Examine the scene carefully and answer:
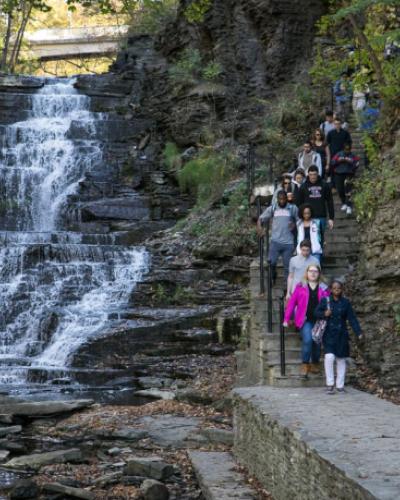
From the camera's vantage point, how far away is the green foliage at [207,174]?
2478cm

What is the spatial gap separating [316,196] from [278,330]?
2.47m

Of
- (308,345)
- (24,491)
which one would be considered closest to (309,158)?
(308,345)

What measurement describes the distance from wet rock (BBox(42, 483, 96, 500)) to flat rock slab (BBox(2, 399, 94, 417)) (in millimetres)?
3999

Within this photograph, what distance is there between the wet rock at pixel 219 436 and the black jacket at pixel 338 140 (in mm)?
6768

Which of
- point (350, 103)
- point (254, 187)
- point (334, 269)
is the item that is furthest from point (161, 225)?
point (334, 269)

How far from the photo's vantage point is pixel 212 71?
96.1 feet

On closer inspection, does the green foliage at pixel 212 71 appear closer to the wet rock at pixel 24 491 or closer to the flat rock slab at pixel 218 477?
the flat rock slab at pixel 218 477

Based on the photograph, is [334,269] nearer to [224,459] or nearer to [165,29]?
[224,459]

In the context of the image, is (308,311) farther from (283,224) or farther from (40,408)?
(40,408)

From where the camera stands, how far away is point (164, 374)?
15414mm

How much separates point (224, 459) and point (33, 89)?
26.5m

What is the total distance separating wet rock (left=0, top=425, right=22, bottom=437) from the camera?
37.7 ft

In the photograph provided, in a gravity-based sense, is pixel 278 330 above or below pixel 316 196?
below

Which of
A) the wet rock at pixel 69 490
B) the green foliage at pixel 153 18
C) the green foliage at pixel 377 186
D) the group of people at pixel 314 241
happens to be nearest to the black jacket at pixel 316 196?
the group of people at pixel 314 241
